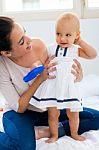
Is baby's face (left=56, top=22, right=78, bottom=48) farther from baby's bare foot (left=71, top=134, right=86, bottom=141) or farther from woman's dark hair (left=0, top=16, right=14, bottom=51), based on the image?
baby's bare foot (left=71, top=134, right=86, bottom=141)

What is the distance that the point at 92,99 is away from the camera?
2.14 meters

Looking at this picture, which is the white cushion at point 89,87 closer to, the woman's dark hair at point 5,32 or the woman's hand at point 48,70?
the woman's hand at point 48,70

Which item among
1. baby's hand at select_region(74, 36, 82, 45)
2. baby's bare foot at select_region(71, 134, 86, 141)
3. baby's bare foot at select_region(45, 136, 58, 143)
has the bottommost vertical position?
baby's bare foot at select_region(71, 134, 86, 141)

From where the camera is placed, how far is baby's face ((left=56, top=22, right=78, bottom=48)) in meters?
1.35

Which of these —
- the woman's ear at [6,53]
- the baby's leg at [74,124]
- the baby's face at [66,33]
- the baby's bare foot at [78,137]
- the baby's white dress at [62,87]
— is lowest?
the baby's bare foot at [78,137]

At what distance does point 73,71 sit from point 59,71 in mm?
72

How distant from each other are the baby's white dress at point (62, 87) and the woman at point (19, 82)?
0.04 meters

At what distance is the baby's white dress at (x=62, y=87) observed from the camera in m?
1.40

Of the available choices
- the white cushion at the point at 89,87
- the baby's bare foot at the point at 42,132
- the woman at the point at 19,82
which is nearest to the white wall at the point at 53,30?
the white cushion at the point at 89,87

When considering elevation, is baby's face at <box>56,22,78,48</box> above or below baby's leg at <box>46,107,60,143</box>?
above

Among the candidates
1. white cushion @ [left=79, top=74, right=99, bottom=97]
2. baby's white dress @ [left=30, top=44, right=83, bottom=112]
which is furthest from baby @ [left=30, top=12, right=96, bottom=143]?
white cushion @ [left=79, top=74, right=99, bottom=97]

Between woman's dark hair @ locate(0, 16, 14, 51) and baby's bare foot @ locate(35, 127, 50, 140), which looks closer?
woman's dark hair @ locate(0, 16, 14, 51)

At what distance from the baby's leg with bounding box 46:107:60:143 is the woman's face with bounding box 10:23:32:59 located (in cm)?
31

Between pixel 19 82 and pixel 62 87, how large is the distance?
23cm
